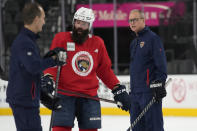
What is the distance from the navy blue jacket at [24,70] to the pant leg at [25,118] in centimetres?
3

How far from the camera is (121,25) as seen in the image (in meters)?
10.4

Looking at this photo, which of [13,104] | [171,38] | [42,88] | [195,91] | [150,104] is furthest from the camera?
[171,38]

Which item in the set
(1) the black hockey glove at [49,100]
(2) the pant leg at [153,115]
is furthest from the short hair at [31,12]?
(2) the pant leg at [153,115]

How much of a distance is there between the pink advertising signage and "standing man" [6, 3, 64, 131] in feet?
24.4

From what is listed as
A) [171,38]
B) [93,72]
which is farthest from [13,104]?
[171,38]

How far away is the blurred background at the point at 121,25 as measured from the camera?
970 cm

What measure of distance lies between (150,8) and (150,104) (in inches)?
264

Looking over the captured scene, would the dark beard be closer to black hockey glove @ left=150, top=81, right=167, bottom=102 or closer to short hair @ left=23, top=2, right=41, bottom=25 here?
short hair @ left=23, top=2, right=41, bottom=25

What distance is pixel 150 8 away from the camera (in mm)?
10477

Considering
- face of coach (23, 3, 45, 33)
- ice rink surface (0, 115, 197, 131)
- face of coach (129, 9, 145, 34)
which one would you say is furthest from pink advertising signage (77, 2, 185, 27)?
face of coach (23, 3, 45, 33)

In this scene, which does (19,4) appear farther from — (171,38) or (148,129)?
(148,129)

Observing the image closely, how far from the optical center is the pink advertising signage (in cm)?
1041

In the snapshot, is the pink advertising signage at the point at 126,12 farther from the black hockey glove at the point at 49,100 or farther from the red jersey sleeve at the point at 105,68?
the black hockey glove at the point at 49,100

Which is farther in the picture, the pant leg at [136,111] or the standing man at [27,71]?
the pant leg at [136,111]
